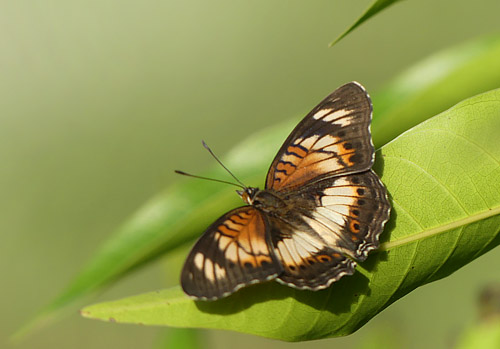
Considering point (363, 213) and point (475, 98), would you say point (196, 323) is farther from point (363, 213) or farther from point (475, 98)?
point (475, 98)

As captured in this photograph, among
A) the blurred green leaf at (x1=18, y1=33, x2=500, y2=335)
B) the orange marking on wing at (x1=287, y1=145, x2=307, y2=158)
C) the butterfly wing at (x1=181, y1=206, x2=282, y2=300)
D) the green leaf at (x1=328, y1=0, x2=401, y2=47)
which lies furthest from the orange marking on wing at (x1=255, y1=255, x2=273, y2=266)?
the green leaf at (x1=328, y1=0, x2=401, y2=47)

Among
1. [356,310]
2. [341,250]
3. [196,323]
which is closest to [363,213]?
[341,250]

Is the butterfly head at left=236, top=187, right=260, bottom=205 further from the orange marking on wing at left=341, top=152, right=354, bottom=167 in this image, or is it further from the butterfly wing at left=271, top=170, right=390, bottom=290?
the orange marking on wing at left=341, top=152, right=354, bottom=167

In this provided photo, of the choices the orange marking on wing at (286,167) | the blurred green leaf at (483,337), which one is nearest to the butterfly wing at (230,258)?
the orange marking on wing at (286,167)

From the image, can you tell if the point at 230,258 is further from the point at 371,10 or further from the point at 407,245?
the point at 371,10

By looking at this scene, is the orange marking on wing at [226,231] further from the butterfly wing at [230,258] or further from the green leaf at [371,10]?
the green leaf at [371,10]

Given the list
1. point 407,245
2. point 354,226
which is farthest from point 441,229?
point 354,226
